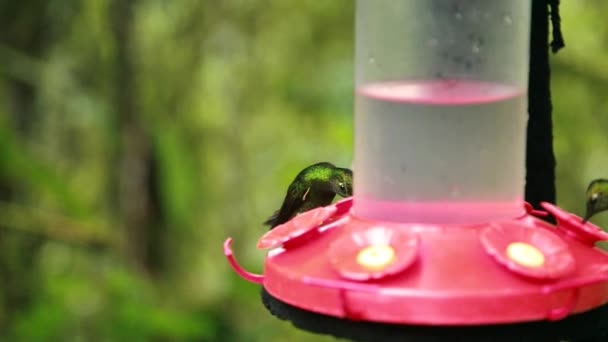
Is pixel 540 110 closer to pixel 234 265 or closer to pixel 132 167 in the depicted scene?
pixel 234 265

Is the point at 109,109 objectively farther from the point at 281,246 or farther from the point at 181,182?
the point at 281,246

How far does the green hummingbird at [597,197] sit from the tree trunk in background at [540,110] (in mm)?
196

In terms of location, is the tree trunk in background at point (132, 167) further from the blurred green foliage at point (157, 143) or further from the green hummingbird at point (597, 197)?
the green hummingbird at point (597, 197)

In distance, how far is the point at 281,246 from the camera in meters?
1.32

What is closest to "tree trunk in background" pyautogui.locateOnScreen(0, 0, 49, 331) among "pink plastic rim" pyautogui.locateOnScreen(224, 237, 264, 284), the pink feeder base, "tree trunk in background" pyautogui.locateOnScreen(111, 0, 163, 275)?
"tree trunk in background" pyautogui.locateOnScreen(111, 0, 163, 275)

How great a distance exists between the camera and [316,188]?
1.60 metres

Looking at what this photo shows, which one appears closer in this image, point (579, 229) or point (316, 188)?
point (579, 229)

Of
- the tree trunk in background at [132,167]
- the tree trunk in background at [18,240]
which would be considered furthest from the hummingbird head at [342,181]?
the tree trunk in background at [18,240]

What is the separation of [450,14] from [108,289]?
8.88 feet

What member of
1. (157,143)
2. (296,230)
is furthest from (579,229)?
(157,143)

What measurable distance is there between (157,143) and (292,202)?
251 cm

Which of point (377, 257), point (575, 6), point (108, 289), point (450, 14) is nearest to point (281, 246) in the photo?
point (377, 257)

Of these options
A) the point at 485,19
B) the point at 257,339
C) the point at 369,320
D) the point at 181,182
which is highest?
the point at 485,19

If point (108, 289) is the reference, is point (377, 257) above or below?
above
